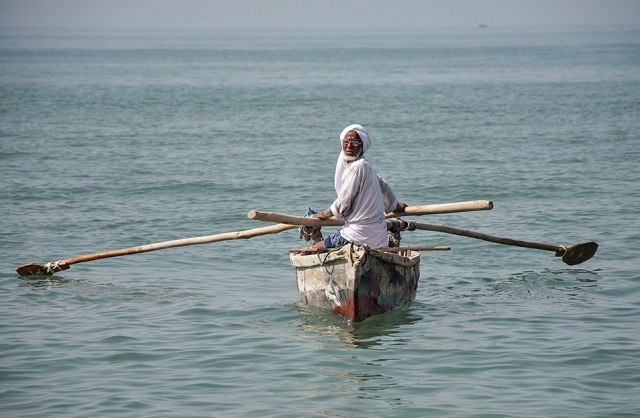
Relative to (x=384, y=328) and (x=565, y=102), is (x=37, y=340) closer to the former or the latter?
(x=384, y=328)

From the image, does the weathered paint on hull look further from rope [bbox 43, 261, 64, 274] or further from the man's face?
rope [bbox 43, 261, 64, 274]

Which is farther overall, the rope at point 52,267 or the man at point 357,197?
the rope at point 52,267

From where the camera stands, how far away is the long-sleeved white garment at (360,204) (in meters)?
9.54

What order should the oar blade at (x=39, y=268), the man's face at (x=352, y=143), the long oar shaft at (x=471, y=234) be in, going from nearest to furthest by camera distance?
the man's face at (x=352, y=143)
the long oar shaft at (x=471, y=234)
the oar blade at (x=39, y=268)

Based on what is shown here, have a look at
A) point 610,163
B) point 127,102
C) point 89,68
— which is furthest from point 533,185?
point 89,68

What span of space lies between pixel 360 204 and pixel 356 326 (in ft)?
3.91

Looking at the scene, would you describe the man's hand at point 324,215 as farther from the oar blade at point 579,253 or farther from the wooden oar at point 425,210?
the oar blade at point 579,253

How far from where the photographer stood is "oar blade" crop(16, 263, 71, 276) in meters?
12.1

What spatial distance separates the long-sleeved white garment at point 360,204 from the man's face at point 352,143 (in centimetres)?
10

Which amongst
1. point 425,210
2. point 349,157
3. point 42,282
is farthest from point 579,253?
point 42,282

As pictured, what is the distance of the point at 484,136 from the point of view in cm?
2772

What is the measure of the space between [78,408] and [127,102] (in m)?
31.9

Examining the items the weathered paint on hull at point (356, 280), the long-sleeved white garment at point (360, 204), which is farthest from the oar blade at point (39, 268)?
the long-sleeved white garment at point (360, 204)

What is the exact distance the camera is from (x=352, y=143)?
9.41m
